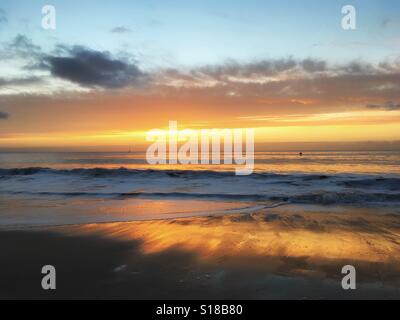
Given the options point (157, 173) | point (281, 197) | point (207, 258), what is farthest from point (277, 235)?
point (157, 173)

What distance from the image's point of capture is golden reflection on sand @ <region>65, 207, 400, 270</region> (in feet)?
22.9

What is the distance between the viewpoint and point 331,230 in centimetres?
898

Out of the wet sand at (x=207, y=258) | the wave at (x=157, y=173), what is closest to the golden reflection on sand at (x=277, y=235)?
the wet sand at (x=207, y=258)

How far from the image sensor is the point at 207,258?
672cm

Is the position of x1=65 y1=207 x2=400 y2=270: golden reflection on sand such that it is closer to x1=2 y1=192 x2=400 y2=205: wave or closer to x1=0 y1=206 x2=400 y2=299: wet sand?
x1=0 y1=206 x2=400 y2=299: wet sand

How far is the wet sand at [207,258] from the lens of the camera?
5070mm

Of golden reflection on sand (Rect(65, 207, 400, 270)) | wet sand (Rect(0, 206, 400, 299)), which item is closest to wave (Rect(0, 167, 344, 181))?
golden reflection on sand (Rect(65, 207, 400, 270))

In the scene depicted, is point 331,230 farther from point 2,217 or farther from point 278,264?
point 2,217

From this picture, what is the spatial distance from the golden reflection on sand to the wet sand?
0.07 ft

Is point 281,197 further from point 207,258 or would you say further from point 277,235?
point 207,258

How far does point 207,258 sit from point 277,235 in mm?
2467
